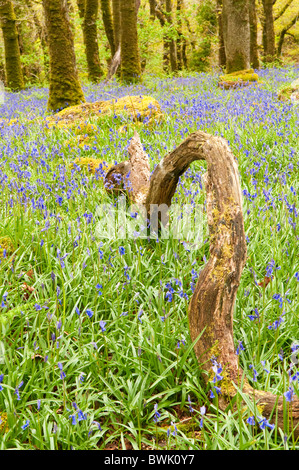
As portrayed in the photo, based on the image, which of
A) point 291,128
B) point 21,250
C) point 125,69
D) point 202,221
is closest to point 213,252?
point 202,221

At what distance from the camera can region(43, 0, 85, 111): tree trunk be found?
10.1m

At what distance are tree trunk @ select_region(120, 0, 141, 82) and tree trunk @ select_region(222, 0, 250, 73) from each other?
3.40 metres

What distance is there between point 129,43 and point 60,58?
5.84 metres

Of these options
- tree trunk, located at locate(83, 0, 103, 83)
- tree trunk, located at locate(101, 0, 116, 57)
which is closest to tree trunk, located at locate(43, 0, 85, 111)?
tree trunk, located at locate(83, 0, 103, 83)

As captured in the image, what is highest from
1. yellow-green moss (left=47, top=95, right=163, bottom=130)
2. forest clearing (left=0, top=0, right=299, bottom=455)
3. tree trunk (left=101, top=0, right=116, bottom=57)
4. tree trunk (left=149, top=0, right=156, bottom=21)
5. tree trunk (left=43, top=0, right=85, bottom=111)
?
tree trunk (left=149, top=0, right=156, bottom=21)

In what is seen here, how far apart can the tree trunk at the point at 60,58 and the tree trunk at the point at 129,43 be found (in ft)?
16.2

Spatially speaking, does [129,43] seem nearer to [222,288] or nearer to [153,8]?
[222,288]

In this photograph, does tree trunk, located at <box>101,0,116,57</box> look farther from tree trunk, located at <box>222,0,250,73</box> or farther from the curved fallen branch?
the curved fallen branch

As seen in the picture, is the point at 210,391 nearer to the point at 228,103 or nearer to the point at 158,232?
the point at 158,232

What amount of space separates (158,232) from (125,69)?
45.3ft

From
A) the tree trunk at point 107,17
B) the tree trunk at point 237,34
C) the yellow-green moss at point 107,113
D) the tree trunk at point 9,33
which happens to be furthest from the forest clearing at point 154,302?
the tree trunk at point 107,17

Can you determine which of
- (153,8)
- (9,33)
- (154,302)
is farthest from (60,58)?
(153,8)

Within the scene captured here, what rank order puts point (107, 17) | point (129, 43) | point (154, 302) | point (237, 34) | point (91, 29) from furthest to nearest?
point (107, 17)
point (91, 29)
point (129, 43)
point (237, 34)
point (154, 302)

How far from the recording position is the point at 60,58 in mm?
10461
